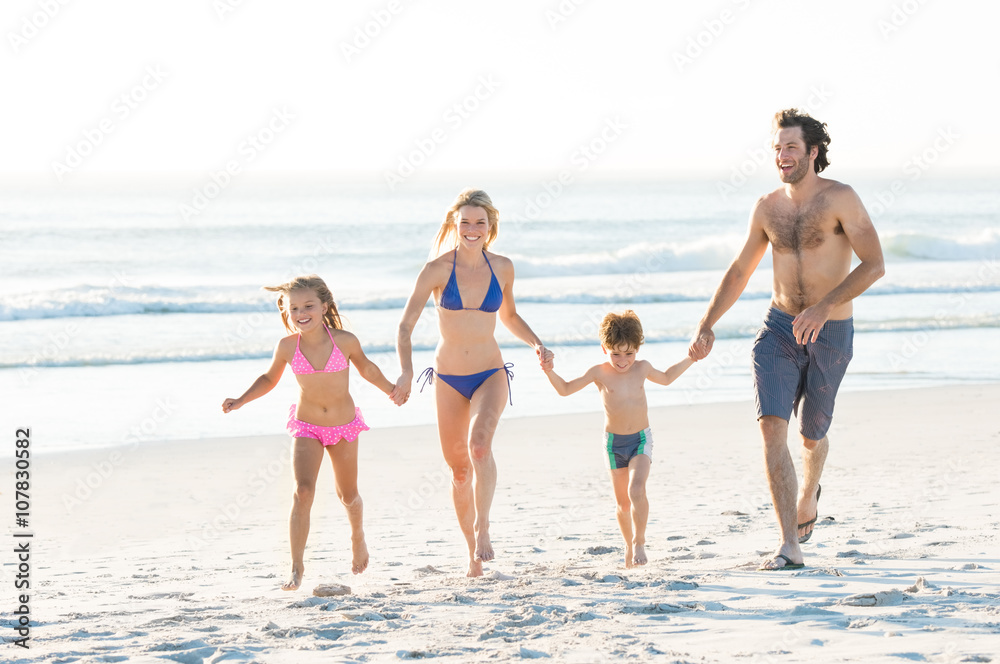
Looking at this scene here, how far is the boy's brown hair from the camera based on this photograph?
5.81 meters

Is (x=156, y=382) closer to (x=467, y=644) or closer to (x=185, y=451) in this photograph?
(x=185, y=451)

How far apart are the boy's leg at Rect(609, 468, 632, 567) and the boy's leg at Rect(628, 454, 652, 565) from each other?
0.09 ft

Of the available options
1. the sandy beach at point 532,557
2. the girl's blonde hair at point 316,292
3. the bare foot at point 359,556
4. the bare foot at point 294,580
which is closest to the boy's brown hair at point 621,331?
the sandy beach at point 532,557

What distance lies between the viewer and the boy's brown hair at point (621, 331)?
5812mm

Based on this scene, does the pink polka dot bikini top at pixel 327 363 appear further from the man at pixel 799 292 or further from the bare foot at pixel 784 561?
the bare foot at pixel 784 561

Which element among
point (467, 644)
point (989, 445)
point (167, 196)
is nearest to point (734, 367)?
point (989, 445)

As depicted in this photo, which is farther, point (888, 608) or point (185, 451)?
point (185, 451)

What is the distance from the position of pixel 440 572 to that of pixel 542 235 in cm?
3496

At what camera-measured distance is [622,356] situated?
5852 mm

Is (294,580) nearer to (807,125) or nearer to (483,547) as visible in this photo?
(483,547)

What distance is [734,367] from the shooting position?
14219mm

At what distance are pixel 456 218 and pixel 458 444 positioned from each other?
118 centimetres

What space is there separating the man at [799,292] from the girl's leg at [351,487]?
1.86m

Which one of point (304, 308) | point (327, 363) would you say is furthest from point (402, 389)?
point (304, 308)
